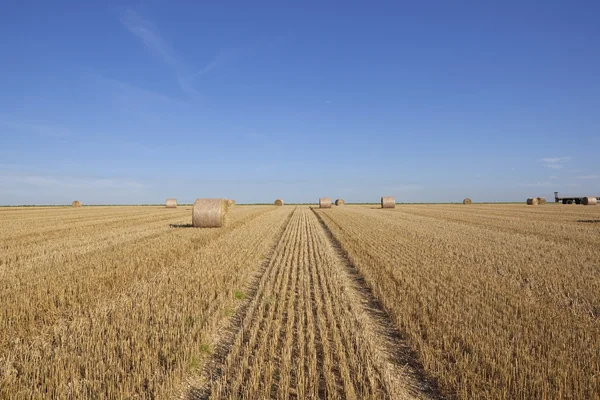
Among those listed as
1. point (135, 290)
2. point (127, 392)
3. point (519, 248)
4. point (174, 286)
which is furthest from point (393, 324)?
point (519, 248)

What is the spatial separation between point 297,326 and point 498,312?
11.0ft

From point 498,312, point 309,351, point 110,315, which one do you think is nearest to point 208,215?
point 110,315

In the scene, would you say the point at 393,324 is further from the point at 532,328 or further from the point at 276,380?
the point at 276,380

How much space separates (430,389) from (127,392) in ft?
10.3

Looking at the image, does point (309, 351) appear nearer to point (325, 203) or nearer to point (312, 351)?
point (312, 351)

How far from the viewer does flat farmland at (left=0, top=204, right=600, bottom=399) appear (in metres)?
3.74

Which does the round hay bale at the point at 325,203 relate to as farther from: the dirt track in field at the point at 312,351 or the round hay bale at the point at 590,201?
the dirt track in field at the point at 312,351

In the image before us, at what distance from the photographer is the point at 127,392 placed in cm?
351

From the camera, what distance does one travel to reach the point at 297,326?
5.41m

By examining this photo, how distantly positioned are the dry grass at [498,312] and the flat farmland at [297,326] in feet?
0.09

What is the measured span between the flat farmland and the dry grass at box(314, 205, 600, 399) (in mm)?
27

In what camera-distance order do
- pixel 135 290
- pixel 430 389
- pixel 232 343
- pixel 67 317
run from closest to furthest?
1. pixel 430 389
2. pixel 232 343
3. pixel 67 317
4. pixel 135 290

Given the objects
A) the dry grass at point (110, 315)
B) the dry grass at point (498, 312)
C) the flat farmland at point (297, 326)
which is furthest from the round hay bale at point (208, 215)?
the dry grass at point (498, 312)

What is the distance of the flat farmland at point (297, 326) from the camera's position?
3.74m
